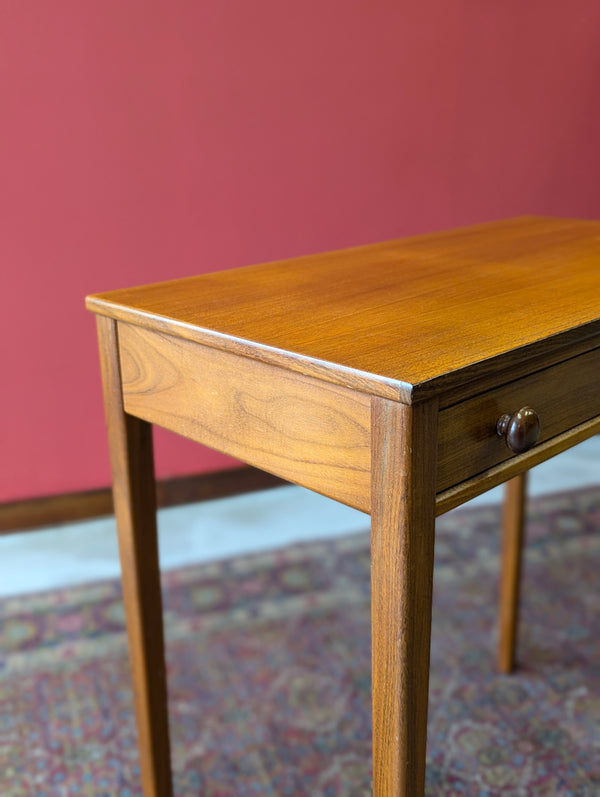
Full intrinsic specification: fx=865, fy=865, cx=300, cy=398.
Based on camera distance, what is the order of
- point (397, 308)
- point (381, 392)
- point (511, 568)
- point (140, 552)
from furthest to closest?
point (511, 568) < point (140, 552) < point (397, 308) < point (381, 392)

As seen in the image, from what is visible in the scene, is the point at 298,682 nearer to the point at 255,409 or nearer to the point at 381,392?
the point at 255,409

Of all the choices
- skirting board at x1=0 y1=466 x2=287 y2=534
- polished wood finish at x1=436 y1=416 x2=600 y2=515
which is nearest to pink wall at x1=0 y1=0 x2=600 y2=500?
skirting board at x1=0 y1=466 x2=287 y2=534

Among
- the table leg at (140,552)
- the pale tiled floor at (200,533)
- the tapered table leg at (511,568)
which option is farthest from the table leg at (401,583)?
the pale tiled floor at (200,533)

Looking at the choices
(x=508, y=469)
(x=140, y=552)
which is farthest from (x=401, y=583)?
(x=140, y=552)

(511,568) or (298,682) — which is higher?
(511,568)

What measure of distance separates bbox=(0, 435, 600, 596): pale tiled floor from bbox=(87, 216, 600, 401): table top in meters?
1.10

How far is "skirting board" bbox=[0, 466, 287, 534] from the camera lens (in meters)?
2.23

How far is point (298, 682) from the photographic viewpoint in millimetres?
1633

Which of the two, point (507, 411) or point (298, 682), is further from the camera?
point (298, 682)

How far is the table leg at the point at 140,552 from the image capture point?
42.2 inches

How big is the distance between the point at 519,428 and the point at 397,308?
0.21m

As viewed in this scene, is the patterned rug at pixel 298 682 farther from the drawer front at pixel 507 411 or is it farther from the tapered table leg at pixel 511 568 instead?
the drawer front at pixel 507 411

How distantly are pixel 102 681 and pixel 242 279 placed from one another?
36.1 inches

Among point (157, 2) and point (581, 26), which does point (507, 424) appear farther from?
point (581, 26)
